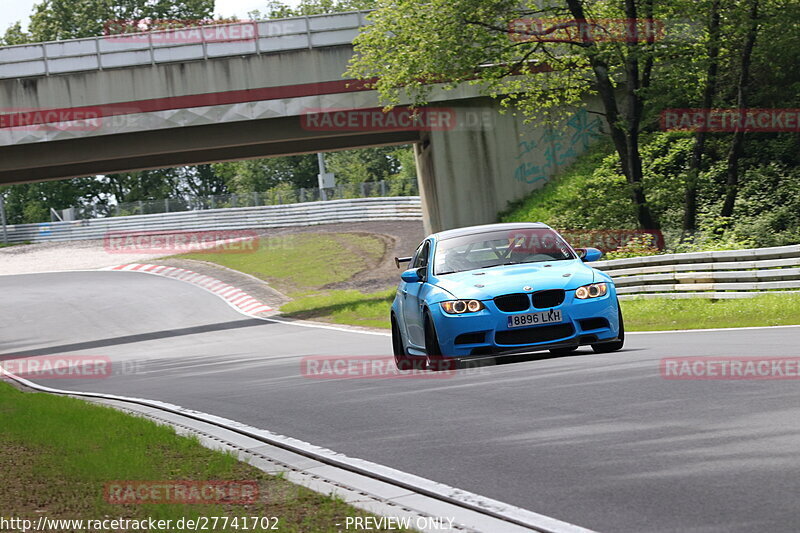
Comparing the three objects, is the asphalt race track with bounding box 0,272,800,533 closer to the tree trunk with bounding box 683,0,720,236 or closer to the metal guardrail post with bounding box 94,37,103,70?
the tree trunk with bounding box 683,0,720,236

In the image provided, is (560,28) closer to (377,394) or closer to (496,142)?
(496,142)

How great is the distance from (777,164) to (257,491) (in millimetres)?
26586

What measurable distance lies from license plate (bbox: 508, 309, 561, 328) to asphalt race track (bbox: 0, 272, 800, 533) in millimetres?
563

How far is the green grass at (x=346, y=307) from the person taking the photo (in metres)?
30.1

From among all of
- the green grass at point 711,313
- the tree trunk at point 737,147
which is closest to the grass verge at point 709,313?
the green grass at point 711,313

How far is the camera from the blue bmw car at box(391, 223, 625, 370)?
1088 cm

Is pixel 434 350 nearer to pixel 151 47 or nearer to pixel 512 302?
pixel 512 302

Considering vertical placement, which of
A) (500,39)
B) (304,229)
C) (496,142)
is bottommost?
(304,229)

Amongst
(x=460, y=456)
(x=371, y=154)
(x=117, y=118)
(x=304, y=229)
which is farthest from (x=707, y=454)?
(x=371, y=154)

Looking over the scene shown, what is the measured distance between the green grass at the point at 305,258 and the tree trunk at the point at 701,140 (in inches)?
678

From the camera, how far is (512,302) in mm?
10906

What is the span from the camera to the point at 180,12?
90125 millimetres

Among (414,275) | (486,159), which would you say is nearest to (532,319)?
(414,275)

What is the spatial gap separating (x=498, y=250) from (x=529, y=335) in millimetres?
1602
